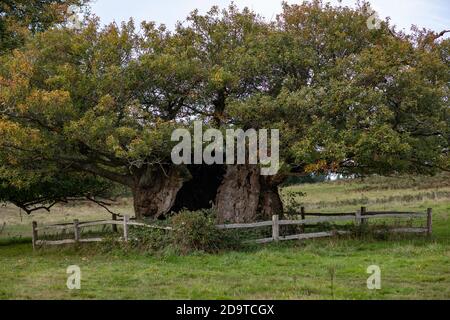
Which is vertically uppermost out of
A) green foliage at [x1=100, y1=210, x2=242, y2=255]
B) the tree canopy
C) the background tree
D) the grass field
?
the background tree

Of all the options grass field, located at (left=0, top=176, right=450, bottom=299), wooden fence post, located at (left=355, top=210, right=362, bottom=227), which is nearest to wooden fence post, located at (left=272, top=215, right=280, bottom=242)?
grass field, located at (left=0, top=176, right=450, bottom=299)

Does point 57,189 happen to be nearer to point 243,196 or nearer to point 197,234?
point 243,196

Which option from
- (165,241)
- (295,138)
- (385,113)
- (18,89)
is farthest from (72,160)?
(385,113)

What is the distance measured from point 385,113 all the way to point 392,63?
7.66 feet

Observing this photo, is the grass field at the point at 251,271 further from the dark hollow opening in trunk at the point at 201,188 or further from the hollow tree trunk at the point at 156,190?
the dark hollow opening in trunk at the point at 201,188

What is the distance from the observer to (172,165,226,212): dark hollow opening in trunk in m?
24.0

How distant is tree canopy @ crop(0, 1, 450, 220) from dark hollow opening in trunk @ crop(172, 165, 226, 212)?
30.8 inches

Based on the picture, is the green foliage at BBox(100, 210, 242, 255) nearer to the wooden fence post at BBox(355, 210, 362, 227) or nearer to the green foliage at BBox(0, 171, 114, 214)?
the wooden fence post at BBox(355, 210, 362, 227)

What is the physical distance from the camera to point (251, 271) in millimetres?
15234

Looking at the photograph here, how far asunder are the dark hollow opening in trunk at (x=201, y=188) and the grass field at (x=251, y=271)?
427cm

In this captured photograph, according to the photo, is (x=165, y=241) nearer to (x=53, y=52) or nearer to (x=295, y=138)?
(x=295, y=138)

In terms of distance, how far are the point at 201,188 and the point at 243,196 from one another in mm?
2270

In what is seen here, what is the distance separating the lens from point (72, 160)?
75.7 feet

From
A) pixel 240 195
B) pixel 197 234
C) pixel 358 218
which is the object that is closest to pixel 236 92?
pixel 240 195
